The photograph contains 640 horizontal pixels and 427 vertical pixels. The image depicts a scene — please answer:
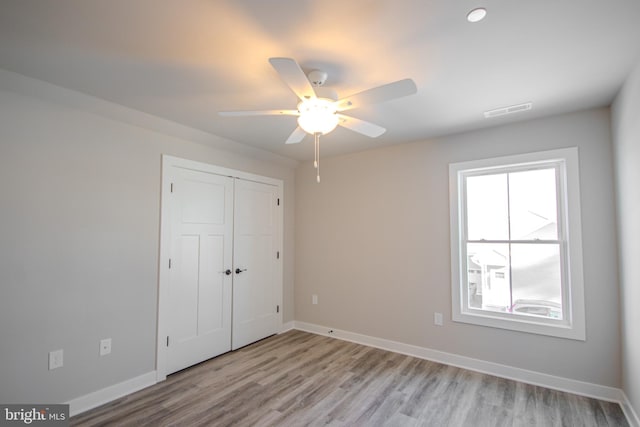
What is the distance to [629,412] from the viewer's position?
2291mm

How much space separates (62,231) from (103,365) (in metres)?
1.17

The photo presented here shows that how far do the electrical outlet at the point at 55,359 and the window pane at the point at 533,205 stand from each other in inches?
163

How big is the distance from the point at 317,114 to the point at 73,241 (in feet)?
7.24

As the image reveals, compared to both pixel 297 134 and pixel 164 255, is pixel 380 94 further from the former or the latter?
pixel 164 255

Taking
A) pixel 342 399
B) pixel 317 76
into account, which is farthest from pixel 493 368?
pixel 317 76

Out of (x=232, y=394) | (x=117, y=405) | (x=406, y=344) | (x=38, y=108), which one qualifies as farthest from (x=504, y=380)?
(x=38, y=108)

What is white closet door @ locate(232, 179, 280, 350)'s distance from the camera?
12.6 feet

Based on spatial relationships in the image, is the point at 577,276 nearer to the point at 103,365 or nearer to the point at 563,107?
the point at 563,107

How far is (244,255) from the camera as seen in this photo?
12.9 ft

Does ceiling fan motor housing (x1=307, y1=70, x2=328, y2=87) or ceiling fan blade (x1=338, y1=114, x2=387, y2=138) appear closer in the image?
ceiling fan motor housing (x1=307, y1=70, x2=328, y2=87)

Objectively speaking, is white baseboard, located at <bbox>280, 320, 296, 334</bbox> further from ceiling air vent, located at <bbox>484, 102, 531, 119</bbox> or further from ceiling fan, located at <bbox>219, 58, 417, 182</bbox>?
ceiling air vent, located at <bbox>484, 102, 531, 119</bbox>

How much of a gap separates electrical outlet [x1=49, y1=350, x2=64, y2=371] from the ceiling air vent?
4.08m

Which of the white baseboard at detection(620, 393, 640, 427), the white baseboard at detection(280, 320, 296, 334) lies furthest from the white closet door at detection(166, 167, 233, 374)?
the white baseboard at detection(620, 393, 640, 427)

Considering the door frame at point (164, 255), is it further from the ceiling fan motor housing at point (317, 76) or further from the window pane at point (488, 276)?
the window pane at point (488, 276)
